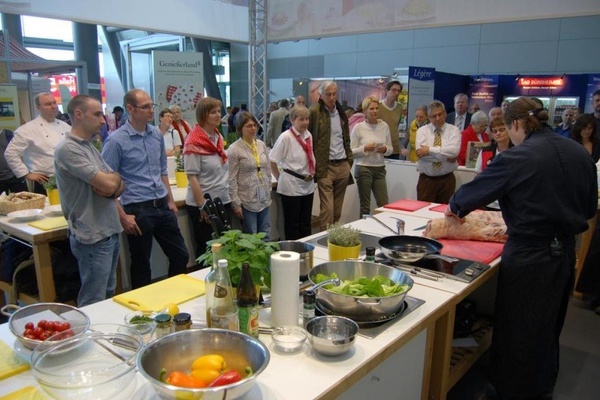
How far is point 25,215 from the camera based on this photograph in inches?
114

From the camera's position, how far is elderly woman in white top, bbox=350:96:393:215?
452cm

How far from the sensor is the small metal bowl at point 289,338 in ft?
4.47

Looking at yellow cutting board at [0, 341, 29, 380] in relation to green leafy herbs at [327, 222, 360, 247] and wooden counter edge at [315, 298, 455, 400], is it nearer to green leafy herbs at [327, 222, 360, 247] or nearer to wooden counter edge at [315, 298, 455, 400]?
wooden counter edge at [315, 298, 455, 400]

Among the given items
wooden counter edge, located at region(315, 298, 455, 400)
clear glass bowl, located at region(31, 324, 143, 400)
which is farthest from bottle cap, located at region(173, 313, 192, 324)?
wooden counter edge, located at region(315, 298, 455, 400)

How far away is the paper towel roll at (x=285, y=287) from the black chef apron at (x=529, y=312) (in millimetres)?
1173

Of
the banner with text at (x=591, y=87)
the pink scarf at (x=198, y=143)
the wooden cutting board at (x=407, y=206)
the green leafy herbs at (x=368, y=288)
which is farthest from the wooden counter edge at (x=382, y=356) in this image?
the banner with text at (x=591, y=87)

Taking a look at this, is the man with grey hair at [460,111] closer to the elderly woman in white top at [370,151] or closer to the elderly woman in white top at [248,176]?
the elderly woman in white top at [370,151]

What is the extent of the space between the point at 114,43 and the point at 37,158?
36.8ft

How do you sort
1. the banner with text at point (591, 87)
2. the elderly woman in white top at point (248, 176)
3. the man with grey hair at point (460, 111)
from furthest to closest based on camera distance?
the banner with text at point (591, 87) → the man with grey hair at point (460, 111) → the elderly woman in white top at point (248, 176)

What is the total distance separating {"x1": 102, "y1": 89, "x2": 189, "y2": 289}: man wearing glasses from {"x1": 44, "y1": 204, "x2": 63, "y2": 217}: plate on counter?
0.48m

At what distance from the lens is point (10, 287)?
2.91 m

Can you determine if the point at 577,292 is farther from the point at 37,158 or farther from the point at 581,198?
the point at 37,158

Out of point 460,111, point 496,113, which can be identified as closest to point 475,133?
point 496,113

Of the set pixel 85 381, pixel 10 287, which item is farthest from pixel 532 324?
pixel 10 287
